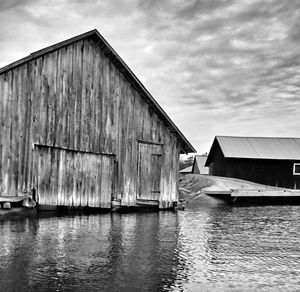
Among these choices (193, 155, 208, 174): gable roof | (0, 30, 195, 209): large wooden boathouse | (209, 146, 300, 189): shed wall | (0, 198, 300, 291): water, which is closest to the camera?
(0, 198, 300, 291): water

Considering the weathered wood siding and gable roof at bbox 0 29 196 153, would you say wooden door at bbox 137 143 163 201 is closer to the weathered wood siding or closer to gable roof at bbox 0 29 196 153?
the weathered wood siding

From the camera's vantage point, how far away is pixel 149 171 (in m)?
18.1

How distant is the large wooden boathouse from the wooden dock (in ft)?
31.8

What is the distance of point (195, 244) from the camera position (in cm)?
924

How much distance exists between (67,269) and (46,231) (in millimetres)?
4372

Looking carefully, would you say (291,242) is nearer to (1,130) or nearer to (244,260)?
(244,260)

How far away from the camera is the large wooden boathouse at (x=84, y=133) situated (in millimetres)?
14023

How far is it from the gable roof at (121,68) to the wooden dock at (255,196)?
376 inches

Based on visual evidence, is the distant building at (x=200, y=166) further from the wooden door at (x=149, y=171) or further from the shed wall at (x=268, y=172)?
the wooden door at (x=149, y=171)

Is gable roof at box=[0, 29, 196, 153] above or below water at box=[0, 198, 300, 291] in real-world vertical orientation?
above

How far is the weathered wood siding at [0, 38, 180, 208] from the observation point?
1388 cm

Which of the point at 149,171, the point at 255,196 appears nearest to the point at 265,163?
the point at 255,196

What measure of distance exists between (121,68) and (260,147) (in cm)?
2392

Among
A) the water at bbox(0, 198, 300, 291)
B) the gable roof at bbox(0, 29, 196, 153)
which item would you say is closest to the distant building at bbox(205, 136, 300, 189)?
the gable roof at bbox(0, 29, 196, 153)
